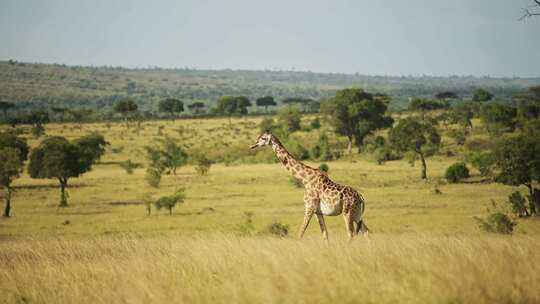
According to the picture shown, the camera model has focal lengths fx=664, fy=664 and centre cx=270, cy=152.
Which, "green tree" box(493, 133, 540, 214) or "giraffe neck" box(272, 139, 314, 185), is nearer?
"giraffe neck" box(272, 139, 314, 185)

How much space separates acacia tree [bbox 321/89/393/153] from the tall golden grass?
236 feet

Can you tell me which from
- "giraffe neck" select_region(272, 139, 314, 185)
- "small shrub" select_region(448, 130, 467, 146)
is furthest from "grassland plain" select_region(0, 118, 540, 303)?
"small shrub" select_region(448, 130, 467, 146)

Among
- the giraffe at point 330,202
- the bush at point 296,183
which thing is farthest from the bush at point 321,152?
the giraffe at point 330,202

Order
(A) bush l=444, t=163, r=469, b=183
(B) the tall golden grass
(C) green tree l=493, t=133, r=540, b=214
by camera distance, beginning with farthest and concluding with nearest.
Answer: (A) bush l=444, t=163, r=469, b=183
(C) green tree l=493, t=133, r=540, b=214
(B) the tall golden grass

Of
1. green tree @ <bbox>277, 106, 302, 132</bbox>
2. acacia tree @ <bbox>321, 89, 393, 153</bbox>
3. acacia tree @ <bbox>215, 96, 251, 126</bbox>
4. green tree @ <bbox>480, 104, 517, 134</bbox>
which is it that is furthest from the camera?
acacia tree @ <bbox>215, 96, 251, 126</bbox>

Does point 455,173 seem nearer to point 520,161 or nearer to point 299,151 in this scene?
point 520,161

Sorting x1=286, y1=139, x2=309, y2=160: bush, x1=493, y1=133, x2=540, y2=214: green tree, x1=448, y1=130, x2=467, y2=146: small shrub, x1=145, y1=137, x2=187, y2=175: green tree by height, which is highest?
x1=493, y1=133, x2=540, y2=214: green tree

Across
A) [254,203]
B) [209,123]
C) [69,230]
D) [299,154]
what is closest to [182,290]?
[69,230]

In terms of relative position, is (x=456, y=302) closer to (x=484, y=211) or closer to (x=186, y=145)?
(x=484, y=211)

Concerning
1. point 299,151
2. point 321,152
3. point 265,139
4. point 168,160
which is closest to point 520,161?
point 265,139

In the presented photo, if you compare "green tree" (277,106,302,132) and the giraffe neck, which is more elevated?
the giraffe neck

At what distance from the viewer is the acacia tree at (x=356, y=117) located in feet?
273

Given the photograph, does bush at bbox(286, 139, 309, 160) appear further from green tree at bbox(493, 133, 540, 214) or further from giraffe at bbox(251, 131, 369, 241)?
giraffe at bbox(251, 131, 369, 241)

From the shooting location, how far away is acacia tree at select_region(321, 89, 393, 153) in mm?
83250
